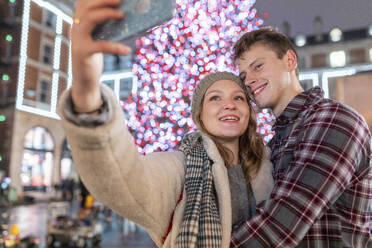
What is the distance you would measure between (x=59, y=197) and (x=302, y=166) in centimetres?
1430

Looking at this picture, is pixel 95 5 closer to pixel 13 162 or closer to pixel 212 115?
pixel 212 115

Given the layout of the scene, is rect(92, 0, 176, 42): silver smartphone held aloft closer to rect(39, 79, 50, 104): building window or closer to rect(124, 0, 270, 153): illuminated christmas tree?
rect(124, 0, 270, 153): illuminated christmas tree

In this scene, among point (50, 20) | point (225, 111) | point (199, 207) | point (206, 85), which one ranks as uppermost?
point (50, 20)

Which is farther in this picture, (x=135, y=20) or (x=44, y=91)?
(x=44, y=91)

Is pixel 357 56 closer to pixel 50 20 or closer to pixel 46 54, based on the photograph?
pixel 50 20

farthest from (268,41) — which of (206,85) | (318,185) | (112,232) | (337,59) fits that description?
(337,59)

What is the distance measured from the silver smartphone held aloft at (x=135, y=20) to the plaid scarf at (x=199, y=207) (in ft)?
2.46

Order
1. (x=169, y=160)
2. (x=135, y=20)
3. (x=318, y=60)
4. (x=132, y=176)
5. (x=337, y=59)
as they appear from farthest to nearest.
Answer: (x=318, y=60), (x=337, y=59), (x=169, y=160), (x=132, y=176), (x=135, y=20)

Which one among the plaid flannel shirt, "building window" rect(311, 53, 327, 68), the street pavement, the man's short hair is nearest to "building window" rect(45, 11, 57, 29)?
the street pavement

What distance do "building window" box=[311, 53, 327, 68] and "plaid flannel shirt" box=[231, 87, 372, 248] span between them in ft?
85.9

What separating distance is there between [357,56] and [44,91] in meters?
22.8

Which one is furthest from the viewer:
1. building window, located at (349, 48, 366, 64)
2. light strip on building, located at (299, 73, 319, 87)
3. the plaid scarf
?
light strip on building, located at (299, 73, 319, 87)

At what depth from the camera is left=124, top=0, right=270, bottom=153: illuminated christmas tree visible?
566 centimetres

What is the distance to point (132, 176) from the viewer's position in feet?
3.28
